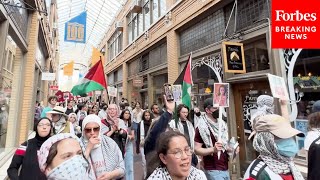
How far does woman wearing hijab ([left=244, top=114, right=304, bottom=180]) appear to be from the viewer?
69.4 inches

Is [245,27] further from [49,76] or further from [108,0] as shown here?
[108,0]

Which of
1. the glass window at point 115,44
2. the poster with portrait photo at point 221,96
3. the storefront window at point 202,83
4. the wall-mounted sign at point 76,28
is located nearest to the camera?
the poster with portrait photo at point 221,96

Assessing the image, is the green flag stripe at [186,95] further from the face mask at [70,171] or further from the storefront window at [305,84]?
the face mask at [70,171]

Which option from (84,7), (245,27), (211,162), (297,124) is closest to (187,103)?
(211,162)

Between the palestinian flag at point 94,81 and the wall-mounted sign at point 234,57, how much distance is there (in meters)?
3.32

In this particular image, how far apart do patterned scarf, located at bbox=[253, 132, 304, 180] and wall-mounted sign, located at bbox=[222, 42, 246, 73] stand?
160 inches

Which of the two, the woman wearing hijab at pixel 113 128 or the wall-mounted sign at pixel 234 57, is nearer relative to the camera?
the woman wearing hijab at pixel 113 128

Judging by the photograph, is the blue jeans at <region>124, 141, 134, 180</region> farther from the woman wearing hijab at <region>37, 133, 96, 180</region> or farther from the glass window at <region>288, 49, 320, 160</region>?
the glass window at <region>288, 49, 320, 160</region>

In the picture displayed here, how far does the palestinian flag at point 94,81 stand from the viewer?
21.1ft

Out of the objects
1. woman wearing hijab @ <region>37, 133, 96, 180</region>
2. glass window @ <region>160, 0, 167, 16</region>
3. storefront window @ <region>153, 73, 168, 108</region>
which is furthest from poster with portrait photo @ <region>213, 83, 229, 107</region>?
glass window @ <region>160, 0, 167, 16</region>

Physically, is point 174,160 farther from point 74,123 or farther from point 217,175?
point 74,123

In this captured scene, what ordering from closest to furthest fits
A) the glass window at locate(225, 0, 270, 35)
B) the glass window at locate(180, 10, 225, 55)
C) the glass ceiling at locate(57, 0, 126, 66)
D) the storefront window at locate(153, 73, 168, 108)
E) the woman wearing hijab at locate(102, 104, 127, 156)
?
the woman wearing hijab at locate(102, 104, 127, 156), the glass window at locate(225, 0, 270, 35), the glass window at locate(180, 10, 225, 55), the storefront window at locate(153, 73, 168, 108), the glass ceiling at locate(57, 0, 126, 66)

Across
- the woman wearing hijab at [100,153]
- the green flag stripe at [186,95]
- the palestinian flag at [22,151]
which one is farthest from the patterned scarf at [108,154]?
the green flag stripe at [186,95]

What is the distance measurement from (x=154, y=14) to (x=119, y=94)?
9923mm
